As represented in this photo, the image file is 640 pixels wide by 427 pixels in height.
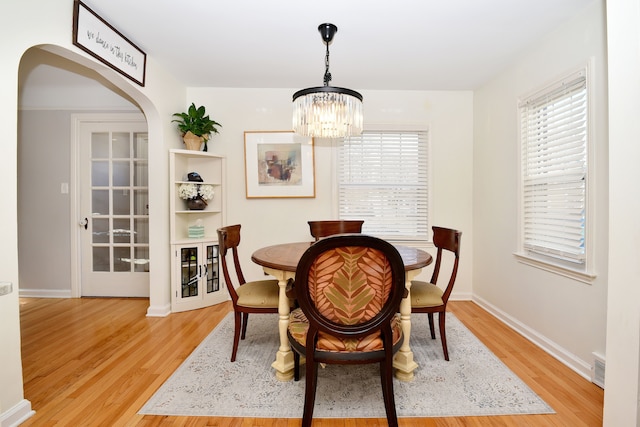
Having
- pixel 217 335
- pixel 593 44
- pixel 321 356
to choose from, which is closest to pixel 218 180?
pixel 217 335

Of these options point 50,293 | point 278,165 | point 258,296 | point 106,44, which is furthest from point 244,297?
point 50,293

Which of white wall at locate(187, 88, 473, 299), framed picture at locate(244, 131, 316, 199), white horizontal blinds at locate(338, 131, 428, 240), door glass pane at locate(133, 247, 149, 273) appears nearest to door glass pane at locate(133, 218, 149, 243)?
door glass pane at locate(133, 247, 149, 273)

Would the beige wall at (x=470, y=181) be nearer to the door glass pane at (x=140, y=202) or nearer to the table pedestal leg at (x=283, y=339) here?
the door glass pane at (x=140, y=202)

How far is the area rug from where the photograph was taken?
5.37ft

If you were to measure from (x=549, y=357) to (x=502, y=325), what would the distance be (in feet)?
1.88

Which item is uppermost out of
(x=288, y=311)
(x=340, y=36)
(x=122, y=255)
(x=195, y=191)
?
(x=340, y=36)

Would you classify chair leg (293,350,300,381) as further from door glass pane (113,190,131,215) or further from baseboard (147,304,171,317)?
door glass pane (113,190,131,215)

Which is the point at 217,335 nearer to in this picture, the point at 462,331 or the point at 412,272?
the point at 412,272

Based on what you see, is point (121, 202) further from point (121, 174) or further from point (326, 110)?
point (326, 110)

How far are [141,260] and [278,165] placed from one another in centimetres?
197

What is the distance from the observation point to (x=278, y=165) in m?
3.50

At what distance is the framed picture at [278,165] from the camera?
3.49m

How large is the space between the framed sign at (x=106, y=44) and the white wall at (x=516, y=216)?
326cm

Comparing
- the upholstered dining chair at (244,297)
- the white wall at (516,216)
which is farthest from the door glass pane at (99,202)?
the white wall at (516,216)
